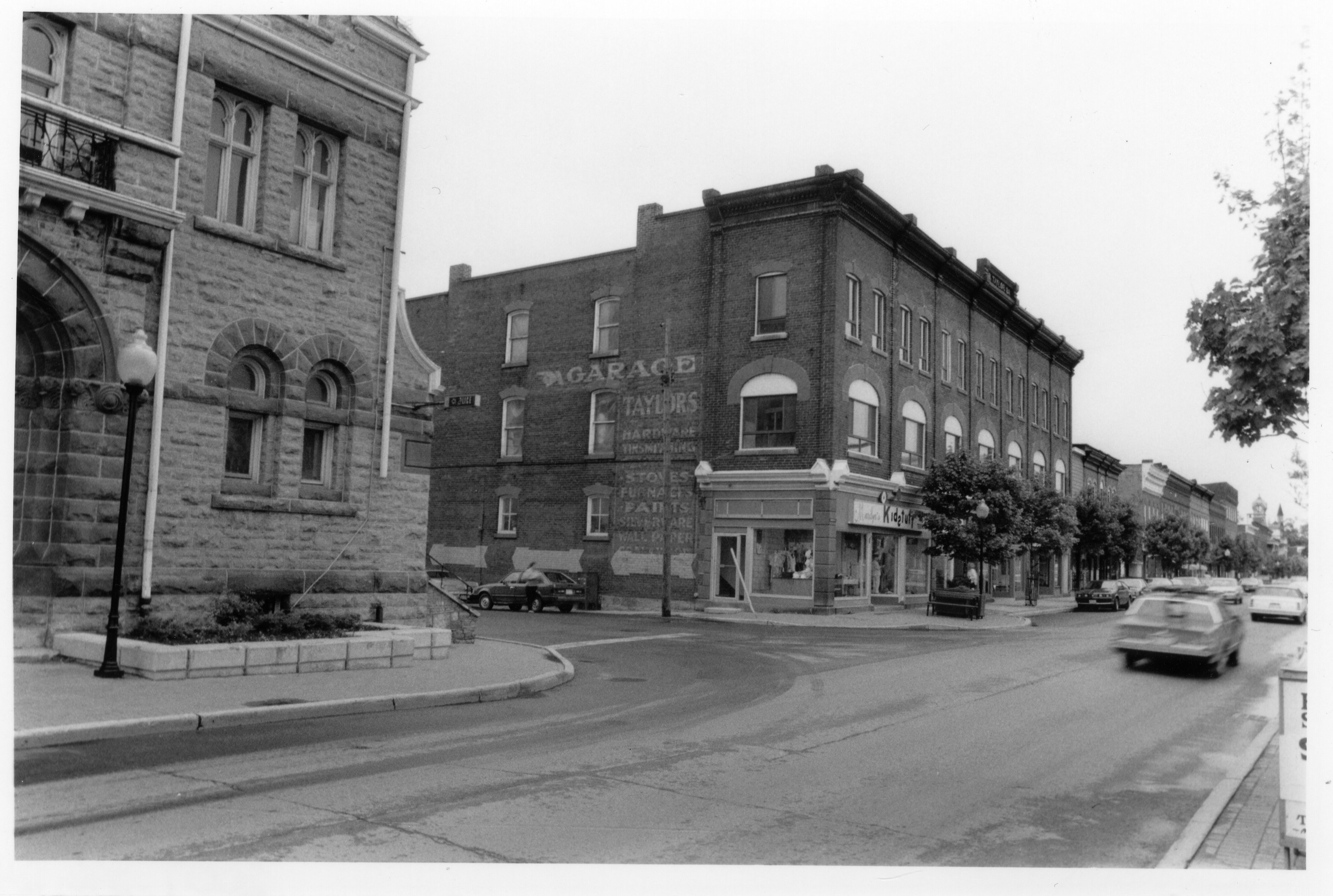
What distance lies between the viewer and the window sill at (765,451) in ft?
102

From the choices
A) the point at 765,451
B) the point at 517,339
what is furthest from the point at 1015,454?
the point at 517,339

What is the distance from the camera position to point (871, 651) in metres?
19.2

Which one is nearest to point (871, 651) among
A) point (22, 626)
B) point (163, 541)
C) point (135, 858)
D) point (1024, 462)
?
point (163, 541)

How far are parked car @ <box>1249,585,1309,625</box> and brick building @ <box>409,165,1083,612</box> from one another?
10.7m

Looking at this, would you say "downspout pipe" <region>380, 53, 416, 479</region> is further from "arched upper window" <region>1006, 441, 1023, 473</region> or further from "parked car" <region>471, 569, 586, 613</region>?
"arched upper window" <region>1006, 441, 1023, 473</region>

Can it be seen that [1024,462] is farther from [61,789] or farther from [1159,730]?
[61,789]

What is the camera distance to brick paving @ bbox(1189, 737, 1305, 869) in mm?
6215

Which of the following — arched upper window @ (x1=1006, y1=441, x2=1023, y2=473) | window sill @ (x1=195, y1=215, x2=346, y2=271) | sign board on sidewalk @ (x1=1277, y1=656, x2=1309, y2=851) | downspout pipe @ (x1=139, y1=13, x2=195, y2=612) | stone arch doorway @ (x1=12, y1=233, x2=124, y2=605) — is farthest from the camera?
arched upper window @ (x1=1006, y1=441, x2=1023, y2=473)

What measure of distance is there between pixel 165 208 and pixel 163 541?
4.39 m

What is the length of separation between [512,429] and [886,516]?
45.4ft

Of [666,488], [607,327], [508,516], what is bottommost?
[508,516]

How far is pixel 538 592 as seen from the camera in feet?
101

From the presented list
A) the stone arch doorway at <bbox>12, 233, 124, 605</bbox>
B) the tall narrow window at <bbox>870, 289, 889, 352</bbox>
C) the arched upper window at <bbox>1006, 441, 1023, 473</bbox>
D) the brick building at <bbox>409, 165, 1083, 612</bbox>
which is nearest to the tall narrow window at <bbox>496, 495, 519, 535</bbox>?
the brick building at <bbox>409, 165, 1083, 612</bbox>

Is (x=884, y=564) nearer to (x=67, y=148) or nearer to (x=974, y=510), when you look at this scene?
(x=974, y=510)
